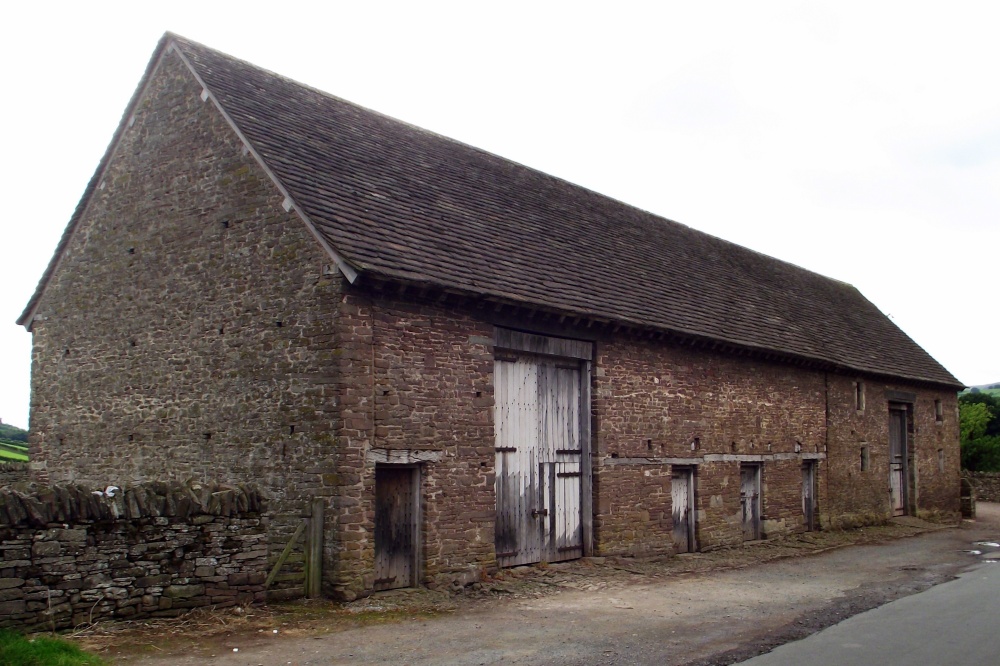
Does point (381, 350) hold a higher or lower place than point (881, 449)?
higher

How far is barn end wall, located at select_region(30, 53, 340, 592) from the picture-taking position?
12.4 meters

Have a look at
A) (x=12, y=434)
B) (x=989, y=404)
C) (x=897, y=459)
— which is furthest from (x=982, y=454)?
(x=12, y=434)

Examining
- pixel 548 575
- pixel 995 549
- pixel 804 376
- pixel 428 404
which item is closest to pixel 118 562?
pixel 428 404

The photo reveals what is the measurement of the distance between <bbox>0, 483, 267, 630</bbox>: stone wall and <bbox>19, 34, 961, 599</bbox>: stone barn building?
1.19 meters

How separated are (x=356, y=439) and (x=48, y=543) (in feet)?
13.2

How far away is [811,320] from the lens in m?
26.0

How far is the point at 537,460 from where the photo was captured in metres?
15.2

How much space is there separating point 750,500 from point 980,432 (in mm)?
39468

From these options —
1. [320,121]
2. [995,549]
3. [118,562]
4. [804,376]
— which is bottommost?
[995,549]

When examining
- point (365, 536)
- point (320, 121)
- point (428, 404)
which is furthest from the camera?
point (320, 121)

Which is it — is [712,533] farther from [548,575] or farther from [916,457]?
[916,457]

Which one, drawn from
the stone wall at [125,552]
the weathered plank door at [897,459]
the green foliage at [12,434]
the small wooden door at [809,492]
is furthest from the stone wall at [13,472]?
the weathered plank door at [897,459]

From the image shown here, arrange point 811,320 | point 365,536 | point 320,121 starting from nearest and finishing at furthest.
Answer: point 365,536 → point 320,121 → point 811,320

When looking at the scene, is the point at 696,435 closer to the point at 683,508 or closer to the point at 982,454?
the point at 683,508
